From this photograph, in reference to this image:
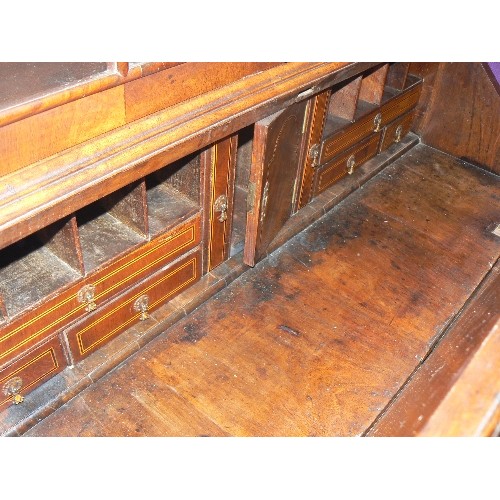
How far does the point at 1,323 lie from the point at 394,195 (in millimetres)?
2005

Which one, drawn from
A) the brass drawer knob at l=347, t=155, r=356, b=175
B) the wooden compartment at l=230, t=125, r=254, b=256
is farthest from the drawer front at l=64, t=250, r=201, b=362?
the brass drawer knob at l=347, t=155, r=356, b=175

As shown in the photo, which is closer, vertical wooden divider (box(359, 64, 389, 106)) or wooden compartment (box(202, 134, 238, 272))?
wooden compartment (box(202, 134, 238, 272))

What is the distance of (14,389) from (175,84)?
1054mm

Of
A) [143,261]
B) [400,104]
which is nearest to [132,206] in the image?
[143,261]

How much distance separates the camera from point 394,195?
2.94 metres

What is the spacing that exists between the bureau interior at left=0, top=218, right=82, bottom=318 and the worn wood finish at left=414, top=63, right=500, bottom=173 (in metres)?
2.28

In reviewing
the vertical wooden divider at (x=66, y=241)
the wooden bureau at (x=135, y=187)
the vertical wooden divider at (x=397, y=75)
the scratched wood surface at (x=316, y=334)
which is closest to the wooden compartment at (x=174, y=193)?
the wooden bureau at (x=135, y=187)

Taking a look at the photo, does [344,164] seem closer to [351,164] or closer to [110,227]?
[351,164]

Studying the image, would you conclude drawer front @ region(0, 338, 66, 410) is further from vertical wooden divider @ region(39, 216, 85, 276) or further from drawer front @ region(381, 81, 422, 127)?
drawer front @ region(381, 81, 422, 127)

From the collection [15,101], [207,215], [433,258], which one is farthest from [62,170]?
[433,258]

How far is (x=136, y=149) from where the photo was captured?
157 cm

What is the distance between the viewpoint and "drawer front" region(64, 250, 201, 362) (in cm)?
194

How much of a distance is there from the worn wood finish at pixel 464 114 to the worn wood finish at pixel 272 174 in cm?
117

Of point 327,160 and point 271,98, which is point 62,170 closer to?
point 271,98
